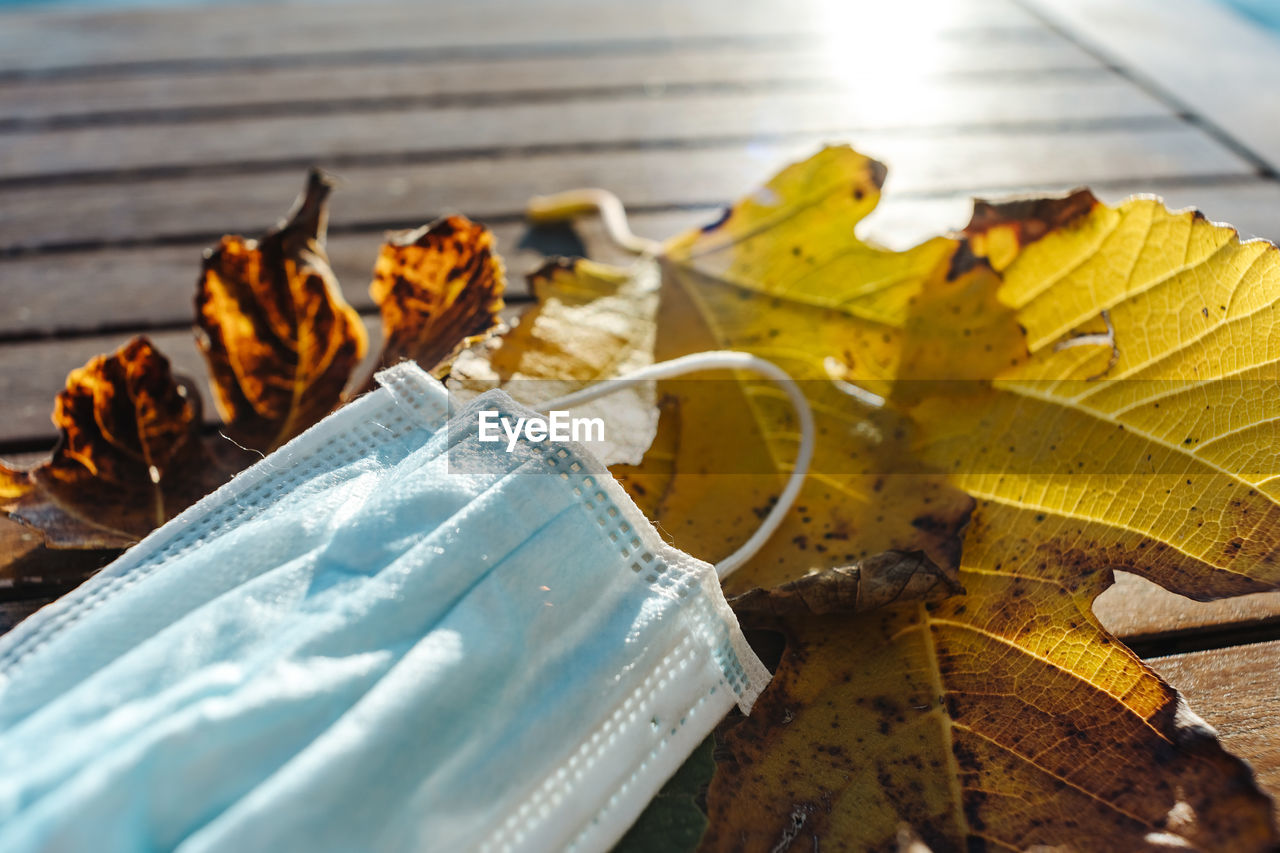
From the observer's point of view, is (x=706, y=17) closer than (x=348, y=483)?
No

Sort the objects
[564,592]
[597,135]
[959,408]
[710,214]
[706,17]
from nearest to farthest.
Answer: [564,592]
[959,408]
[710,214]
[597,135]
[706,17]

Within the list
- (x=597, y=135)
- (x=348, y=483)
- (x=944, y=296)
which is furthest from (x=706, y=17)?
(x=348, y=483)

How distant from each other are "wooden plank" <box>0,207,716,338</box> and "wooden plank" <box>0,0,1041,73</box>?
2.15 feet

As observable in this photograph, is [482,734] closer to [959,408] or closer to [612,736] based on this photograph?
[612,736]

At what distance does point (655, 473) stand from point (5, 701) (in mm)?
424

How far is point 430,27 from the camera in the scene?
1.71 metres

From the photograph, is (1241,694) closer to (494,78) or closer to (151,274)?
(151,274)

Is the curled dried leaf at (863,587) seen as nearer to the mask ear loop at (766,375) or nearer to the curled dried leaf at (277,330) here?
the mask ear loop at (766,375)

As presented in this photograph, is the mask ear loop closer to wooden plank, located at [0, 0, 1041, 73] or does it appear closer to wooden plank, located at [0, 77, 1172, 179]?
wooden plank, located at [0, 77, 1172, 179]

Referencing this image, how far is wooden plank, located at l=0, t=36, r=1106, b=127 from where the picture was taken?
141cm

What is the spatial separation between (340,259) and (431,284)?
439 mm

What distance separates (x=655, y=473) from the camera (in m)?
0.67

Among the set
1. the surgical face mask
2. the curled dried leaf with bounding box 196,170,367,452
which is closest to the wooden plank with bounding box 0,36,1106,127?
the curled dried leaf with bounding box 196,170,367,452

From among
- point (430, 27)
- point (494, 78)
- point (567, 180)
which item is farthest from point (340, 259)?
point (430, 27)
